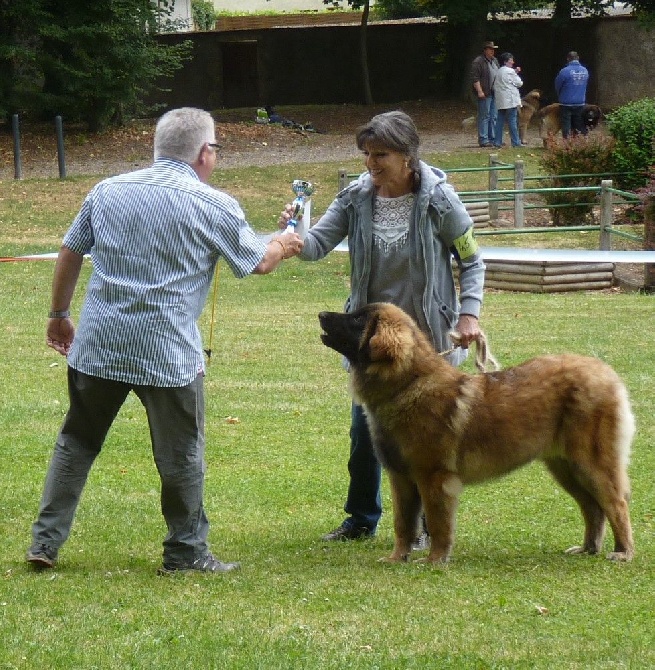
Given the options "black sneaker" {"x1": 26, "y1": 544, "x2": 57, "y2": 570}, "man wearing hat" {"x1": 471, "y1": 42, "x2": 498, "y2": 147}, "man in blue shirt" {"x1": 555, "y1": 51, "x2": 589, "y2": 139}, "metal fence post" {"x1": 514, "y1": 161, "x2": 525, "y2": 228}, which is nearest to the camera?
"black sneaker" {"x1": 26, "y1": 544, "x2": 57, "y2": 570}

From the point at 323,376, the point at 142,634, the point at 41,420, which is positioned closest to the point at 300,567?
the point at 142,634

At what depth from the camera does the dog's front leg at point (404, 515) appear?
6148 millimetres

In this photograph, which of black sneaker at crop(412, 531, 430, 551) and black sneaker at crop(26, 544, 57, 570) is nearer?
black sneaker at crop(26, 544, 57, 570)

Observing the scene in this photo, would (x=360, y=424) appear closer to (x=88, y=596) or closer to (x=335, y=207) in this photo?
(x=335, y=207)

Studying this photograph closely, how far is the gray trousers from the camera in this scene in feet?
17.8

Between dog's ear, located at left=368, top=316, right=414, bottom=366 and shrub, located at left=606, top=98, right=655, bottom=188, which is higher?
dog's ear, located at left=368, top=316, right=414, bottom=366

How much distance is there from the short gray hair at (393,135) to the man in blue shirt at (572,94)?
24.6m

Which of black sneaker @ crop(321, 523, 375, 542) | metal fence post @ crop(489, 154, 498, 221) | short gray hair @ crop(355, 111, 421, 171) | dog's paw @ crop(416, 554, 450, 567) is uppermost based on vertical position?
short gray hair @ crop(355, 111, 421, 171)

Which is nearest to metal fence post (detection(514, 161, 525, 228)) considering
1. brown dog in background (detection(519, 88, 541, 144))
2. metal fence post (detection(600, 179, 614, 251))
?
metal fence post (detection(600, 179, 614, 251))

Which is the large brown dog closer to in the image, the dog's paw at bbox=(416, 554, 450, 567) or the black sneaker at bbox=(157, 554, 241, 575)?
the dog's paw at bbox=(416, 554, 450, 567)

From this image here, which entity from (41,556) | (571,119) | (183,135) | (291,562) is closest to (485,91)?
(571,119)

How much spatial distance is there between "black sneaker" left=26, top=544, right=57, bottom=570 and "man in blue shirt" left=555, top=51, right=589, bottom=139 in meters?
25.7

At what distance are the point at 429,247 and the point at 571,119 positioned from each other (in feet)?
85.0

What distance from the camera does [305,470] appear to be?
8398 millimetres
